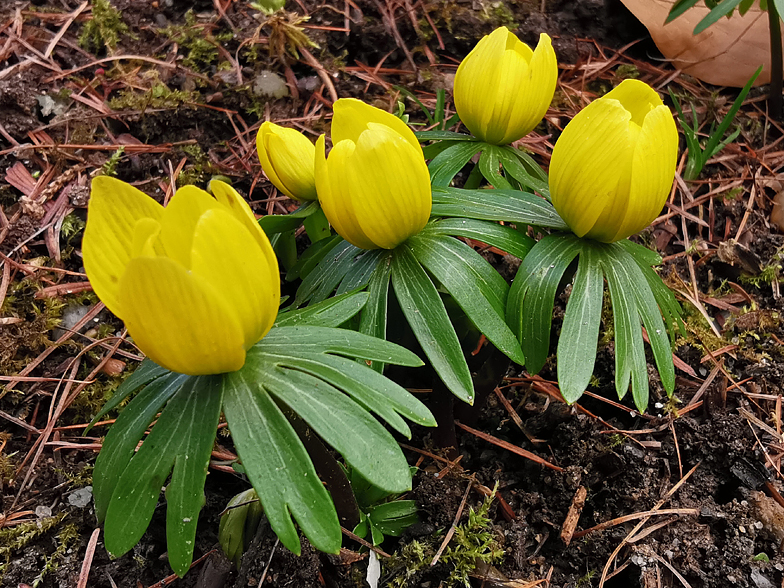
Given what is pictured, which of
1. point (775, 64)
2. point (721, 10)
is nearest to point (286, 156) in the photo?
point (721, 10)

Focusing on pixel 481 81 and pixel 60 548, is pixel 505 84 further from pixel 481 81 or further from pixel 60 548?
pixel 60 548

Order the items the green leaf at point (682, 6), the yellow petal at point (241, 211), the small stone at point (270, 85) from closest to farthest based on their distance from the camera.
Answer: the yellow petal at point (241, 211), the green leaf at point (682, 6), the small stone at point (270, 85)

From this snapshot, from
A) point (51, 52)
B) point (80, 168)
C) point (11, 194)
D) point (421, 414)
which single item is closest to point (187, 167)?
point (80, 168)

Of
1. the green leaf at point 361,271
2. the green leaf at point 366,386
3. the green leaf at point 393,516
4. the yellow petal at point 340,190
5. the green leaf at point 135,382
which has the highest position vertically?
the yellow petal at point 340,190

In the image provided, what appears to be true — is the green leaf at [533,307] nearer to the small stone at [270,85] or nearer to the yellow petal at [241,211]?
the yellow petal at [241,211]

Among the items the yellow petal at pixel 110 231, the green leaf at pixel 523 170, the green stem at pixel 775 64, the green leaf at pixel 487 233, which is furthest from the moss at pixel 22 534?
the green stem at pixel 775 64

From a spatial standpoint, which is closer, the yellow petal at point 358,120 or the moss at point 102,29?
the yellow petal at point 358,120
